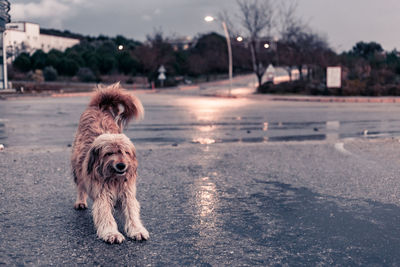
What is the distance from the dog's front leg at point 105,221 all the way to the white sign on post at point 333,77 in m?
32.0

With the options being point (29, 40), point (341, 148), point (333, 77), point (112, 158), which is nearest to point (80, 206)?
point (112, 158)

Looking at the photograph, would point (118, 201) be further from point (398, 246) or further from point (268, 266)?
point (398, 246)

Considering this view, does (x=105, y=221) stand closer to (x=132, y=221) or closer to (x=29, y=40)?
(x=132, y=221)

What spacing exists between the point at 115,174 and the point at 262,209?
1.89 m

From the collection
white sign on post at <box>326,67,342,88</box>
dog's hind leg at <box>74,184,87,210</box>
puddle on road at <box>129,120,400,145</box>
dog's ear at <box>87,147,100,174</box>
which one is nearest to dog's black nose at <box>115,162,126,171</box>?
dog's ear at <box>87,147,100,174</box>

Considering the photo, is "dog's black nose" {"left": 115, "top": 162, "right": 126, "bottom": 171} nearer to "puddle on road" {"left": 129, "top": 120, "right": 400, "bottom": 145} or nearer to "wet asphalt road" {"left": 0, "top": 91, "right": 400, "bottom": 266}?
"wet asphalt road" {"left": 0, "top": 91, "right": 400, "bottom": 266}

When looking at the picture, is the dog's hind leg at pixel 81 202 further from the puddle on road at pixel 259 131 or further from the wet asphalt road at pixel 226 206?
the puddle on road at pixel 259 131

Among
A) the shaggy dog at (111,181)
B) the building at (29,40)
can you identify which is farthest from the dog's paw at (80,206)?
the building at (29,40)

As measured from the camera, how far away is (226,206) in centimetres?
535

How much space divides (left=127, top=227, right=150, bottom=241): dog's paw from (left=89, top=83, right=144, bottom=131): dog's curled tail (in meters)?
1.66

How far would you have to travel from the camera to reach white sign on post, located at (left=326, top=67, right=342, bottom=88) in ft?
112

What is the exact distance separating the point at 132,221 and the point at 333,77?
32.1 metres

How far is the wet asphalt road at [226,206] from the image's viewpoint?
384 cm

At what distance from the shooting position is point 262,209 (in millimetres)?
5246
